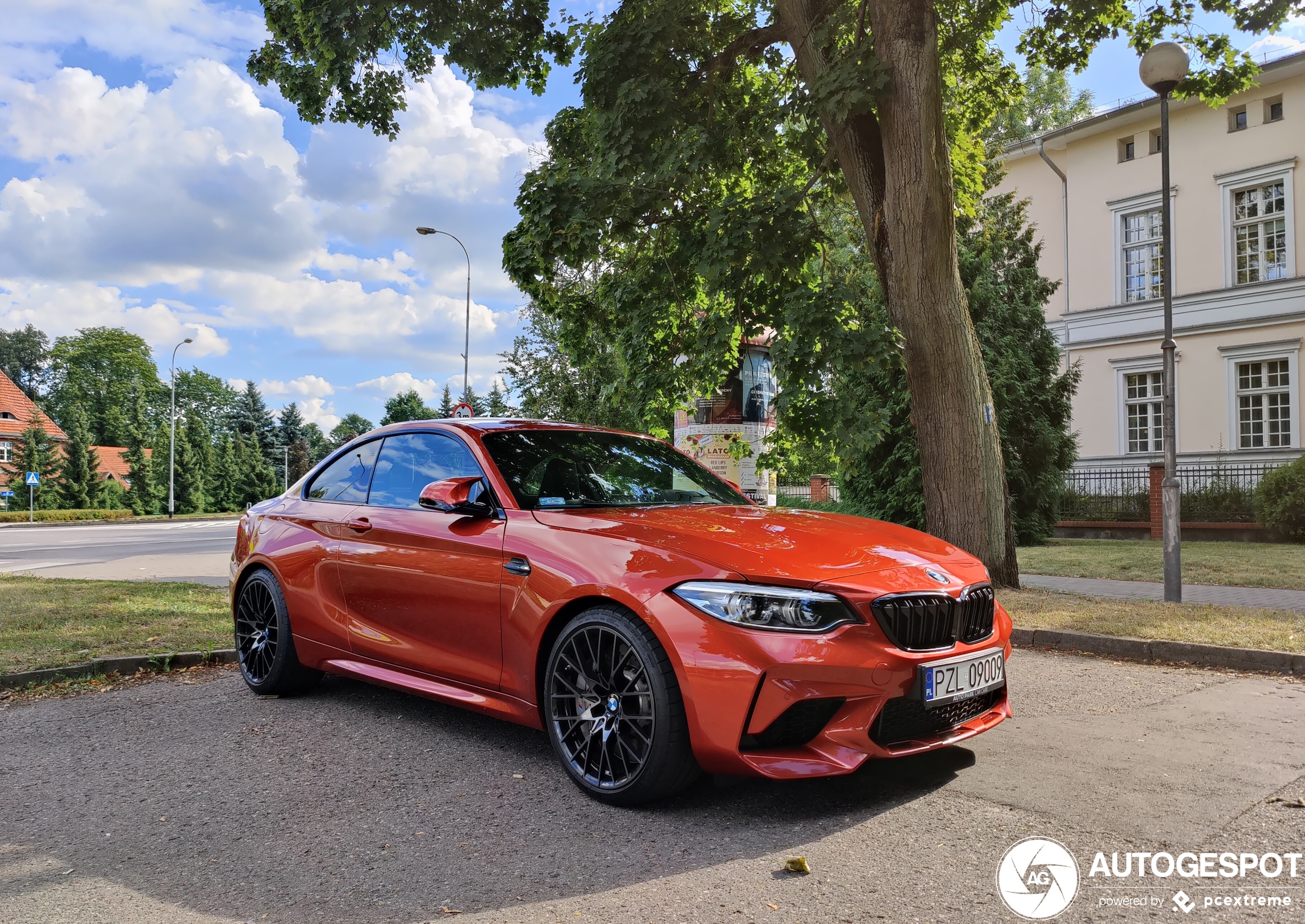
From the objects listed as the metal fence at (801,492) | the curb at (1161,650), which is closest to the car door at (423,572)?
the curb at (1161,650)

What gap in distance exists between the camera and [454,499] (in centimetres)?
428

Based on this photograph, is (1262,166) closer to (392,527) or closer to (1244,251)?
(1244,251)

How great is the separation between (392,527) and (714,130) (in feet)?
25.3

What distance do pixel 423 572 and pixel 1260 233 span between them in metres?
27.1

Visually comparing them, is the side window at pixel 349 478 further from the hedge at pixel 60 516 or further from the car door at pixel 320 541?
the hedge at pixel 60 516

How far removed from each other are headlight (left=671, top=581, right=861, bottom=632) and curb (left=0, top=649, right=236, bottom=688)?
186 inches

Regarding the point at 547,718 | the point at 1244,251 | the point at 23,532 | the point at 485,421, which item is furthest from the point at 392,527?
the point at 23,532

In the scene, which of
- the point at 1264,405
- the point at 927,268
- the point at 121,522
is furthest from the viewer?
the point at 121,522

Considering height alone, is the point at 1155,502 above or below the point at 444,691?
above

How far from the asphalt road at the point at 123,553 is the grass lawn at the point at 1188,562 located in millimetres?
12026

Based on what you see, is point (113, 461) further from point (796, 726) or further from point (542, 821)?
point (796, 726)

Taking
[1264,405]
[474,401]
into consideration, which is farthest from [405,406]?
[1264,405]

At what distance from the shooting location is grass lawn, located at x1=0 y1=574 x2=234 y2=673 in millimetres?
6602

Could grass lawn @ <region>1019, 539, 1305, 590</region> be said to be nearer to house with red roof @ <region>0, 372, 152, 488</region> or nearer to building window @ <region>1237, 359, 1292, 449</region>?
building window @ <region>1237, 359, 1292, 449</region>
